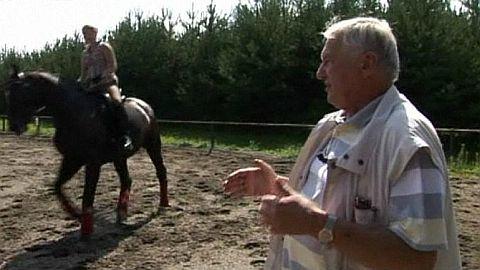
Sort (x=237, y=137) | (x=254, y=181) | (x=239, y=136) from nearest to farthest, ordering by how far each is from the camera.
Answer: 1. (x=254, y=181)
2. (x=237, y=137)
3. (x=239, y=136)

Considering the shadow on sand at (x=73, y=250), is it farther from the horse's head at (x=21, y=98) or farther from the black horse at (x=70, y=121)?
the horse's head at (x=21, y=98)

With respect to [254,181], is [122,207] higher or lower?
lower

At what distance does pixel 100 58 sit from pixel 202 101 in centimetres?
1798

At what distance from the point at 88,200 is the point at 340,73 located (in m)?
5.86

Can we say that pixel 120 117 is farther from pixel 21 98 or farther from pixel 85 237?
pixel 85 237

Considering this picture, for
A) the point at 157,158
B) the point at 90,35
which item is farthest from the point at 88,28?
the point at 157,158

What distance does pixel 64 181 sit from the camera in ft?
25.3

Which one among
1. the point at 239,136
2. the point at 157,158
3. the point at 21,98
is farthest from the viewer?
the point at 239,136

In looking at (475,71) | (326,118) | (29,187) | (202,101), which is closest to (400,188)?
(326,118)

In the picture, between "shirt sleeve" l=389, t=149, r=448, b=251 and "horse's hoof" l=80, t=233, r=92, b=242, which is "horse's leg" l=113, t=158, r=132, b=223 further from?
"shirt sleeve" l=389, t=149, r=448, b=251

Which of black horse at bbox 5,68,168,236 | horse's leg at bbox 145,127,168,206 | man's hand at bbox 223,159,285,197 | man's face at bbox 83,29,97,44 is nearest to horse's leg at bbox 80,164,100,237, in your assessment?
black horse at bbox 5,68,168,236

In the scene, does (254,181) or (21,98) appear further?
(21,98)

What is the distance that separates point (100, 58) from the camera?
818 cm

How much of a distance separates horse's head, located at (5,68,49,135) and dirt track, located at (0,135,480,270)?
1.25 meters
